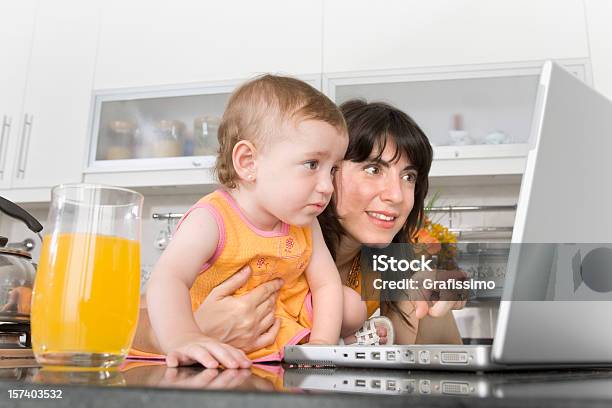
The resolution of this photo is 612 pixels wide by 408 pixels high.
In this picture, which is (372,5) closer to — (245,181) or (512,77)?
(512,77)

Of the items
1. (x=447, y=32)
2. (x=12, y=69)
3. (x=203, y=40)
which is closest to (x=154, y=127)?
(x=203, y=40)

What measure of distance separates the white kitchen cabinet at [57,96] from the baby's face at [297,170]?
74.4 inches

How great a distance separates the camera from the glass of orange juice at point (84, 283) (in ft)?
1.63

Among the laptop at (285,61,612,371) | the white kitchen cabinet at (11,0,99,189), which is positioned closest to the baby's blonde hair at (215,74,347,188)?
the laptop at (285,61,612,371)

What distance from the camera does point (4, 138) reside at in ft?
9.02

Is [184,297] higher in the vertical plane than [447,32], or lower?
lower

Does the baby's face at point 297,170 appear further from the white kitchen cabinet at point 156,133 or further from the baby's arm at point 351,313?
the white kitchen cabinet at point 156,133

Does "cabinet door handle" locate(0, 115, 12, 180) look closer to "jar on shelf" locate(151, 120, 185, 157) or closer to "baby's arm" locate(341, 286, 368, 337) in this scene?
"jar on shelf" locate(151, 120, 185, 157)

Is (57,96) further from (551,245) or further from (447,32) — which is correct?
(551,245)

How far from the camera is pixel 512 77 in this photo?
96.2 inches

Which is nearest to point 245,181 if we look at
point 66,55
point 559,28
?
point 559,28

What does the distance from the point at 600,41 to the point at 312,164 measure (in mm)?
1898

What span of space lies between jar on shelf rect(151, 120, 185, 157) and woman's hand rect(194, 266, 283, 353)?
1728 millimetres

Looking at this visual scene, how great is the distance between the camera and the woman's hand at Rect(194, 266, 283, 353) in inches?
39.0
